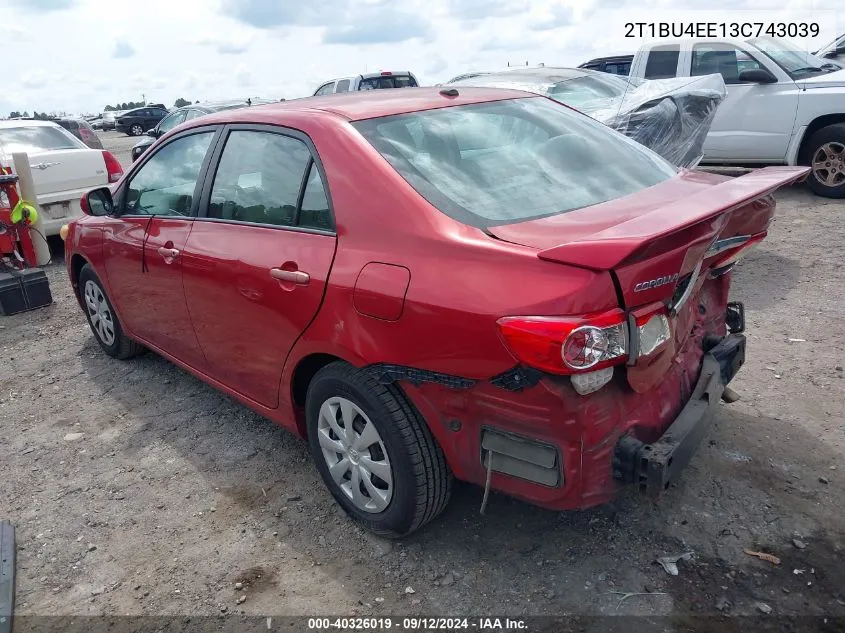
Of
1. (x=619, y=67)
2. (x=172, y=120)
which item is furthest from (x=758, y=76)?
(x=172, y=120)

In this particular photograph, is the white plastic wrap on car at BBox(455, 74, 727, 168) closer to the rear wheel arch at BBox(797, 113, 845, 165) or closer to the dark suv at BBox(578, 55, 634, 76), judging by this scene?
the rear wheel arch at BBox(797, 113, 845, 165)

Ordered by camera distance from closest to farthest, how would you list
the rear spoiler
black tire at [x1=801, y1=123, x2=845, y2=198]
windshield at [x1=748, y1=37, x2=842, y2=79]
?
the rear spoiler < black tire at [x1=801, y1=123, x2=845, y2=198] < windshield at [x1=748, y1=37, x2=842, y2=79]

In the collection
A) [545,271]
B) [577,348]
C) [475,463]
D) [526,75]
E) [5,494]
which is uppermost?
[526,75]

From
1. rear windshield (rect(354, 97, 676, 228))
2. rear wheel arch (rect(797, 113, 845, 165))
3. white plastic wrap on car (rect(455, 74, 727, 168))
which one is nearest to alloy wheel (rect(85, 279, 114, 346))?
rear windshield (rect(354, 97, 676, 228))

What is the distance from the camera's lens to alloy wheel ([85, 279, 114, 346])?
4.98 metres

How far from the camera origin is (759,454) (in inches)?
132

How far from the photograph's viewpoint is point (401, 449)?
2658 millimetres

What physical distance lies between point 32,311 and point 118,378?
2.33m

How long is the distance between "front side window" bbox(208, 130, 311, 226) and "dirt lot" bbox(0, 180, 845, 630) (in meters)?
A: 1.28

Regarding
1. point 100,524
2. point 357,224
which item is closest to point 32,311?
point 100,524

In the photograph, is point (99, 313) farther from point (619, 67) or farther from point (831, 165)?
point (619, 67)

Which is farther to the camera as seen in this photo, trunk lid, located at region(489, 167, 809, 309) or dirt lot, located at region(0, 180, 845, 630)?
dirt lot, located at region(0, 180, 845, 630)

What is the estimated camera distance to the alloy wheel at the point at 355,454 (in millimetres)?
2814

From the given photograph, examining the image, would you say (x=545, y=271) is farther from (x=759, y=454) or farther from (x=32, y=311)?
(x=32, y=311)
